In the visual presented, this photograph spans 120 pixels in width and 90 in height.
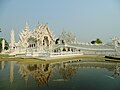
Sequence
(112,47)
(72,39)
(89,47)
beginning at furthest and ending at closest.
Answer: (72,39), (89,47), (112,47)

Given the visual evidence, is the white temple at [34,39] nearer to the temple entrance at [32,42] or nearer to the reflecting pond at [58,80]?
the temple entrance at [32,42]

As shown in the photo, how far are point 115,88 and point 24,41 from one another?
32643 mm

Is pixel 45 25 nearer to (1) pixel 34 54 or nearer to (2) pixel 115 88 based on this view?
(1) pixel 34 54

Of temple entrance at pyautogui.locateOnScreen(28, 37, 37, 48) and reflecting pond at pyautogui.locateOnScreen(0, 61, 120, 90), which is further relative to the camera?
temple entrance at pyautogui.locateOnScreen(28, 37, 37, 48)

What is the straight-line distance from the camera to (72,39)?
46438 mm

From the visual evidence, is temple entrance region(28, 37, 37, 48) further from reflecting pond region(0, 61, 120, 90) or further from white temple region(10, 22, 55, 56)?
reflecting pond region(0, 61, 120, 90)

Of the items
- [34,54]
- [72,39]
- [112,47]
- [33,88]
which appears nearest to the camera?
[33,88]

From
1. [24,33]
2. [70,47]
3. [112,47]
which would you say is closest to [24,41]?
[24,33]

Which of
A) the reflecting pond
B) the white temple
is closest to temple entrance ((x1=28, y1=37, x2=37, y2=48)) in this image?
the white temple

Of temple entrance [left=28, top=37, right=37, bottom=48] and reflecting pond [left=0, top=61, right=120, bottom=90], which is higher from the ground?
temple entrance [left=28, top=37, right=37, bottom=48]

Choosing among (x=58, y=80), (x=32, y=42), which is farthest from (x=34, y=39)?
(x=58, y=80)

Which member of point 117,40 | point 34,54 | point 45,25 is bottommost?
point 34,54

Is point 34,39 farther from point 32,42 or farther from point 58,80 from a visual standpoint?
point 58,80

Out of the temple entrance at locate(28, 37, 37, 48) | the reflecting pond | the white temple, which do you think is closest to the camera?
the reflecting pond
